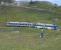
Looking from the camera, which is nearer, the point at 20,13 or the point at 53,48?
the point at 53,48

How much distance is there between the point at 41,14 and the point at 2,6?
21.7ft

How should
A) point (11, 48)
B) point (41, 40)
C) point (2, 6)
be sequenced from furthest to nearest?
1. point (2, 6)
2. point (41, 40)
3. point (11, 48)

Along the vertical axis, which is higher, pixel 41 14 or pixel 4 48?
pixel 4 48

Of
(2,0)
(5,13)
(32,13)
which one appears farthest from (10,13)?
(2,0)

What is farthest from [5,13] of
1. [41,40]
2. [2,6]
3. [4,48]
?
[4,48]

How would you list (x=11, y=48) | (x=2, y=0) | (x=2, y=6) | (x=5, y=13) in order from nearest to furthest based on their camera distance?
(x=11, y=48), (x=5, y=13), (x=2, y=6), (x=2, y=0)

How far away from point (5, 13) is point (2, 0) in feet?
32.3

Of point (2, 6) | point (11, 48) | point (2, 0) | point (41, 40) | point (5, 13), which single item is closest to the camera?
point (11, 48)

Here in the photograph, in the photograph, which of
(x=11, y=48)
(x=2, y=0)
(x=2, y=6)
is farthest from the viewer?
(x=2, y=0)

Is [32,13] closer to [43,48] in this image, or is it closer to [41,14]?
[41,14]

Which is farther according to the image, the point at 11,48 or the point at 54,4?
the point at 54,4

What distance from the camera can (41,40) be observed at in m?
Result: 13.4

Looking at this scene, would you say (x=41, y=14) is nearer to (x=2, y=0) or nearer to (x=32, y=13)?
(x=32, y=13)

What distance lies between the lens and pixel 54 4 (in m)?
46.8
